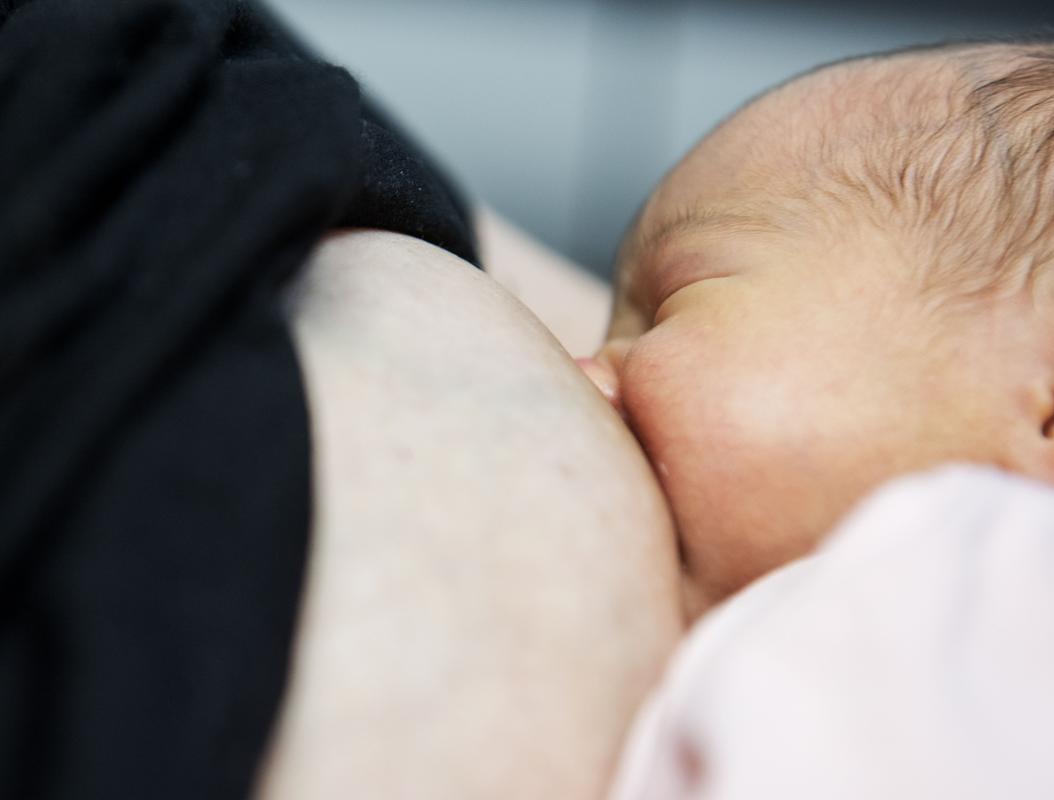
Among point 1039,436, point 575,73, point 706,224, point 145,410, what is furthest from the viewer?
point 575,73

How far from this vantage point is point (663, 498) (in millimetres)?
408

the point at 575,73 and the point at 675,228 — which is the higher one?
the point at 675,228

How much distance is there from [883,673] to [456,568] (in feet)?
0.47

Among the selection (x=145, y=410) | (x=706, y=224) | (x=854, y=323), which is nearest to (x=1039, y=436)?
(x=854, y=323)

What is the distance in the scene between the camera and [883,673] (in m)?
0.30

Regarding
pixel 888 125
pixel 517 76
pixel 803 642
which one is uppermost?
pixel 888 125

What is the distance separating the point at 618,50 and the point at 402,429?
1.45 m

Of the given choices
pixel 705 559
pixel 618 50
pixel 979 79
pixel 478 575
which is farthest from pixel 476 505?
pixel 618 50

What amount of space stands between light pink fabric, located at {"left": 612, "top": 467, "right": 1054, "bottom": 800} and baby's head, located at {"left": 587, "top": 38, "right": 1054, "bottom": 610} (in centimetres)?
7

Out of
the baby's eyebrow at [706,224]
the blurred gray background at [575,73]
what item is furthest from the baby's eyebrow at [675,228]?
the blurred gray background at [575,73]

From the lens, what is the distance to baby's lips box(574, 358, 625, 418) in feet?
1.56

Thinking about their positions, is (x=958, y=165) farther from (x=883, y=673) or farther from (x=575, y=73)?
(x=575, y=73)

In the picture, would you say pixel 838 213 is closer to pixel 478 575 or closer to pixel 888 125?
pixel 888 125

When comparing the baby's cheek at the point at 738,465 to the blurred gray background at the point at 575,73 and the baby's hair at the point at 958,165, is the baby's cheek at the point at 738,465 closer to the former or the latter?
the baby's hair at the point at 958,165
